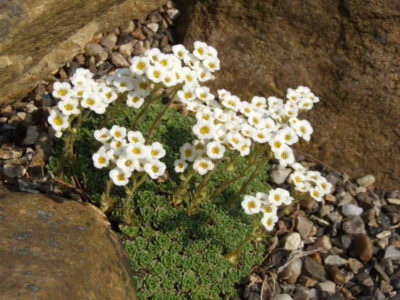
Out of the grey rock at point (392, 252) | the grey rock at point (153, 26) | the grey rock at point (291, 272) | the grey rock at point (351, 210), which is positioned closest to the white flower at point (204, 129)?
the grey rock at point (291, 272)

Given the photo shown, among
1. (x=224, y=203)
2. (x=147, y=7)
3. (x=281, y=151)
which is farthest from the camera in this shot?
(x=147, y=7)

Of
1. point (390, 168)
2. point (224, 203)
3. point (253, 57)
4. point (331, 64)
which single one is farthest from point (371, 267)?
point (253, 57)

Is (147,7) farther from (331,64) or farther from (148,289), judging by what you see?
(148,289)

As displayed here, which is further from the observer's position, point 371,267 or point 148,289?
point 371,267

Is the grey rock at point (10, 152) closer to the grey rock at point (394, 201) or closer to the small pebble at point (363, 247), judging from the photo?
the small pebble at point (363, 247)

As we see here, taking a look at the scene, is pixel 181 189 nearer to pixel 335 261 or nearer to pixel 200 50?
pixel 200 50

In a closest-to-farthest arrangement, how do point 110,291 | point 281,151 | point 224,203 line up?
point 110,291 < point 281,151 < point 224,203

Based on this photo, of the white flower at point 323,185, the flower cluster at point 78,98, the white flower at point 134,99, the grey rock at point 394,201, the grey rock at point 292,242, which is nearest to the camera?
the flower cluster at point 78,98
